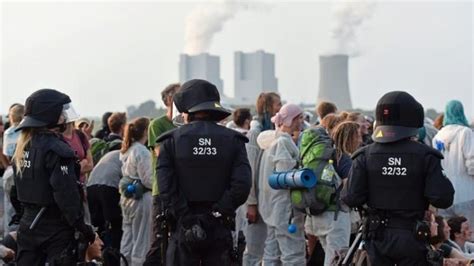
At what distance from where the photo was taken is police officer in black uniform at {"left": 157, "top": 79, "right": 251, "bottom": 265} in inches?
270

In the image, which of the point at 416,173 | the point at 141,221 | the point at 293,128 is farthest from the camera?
the point at 141,221

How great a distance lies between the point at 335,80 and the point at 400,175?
54292 millimetres

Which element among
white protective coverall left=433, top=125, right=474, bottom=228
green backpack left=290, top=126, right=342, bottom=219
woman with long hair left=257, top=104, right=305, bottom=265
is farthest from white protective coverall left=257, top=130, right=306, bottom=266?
white protective coverall left=433, top=125, right=474, bottom=228

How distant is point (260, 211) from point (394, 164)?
11.2 feet

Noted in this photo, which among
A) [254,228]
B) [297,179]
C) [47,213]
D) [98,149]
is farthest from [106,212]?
[47,213]

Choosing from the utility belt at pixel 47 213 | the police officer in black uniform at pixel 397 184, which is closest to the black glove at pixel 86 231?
the utility belt at pixel 47 213

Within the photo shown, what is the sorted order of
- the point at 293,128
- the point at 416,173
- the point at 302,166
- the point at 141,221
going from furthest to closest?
the point at 141,221 → the point at 293,128 → the point at 302,166 → the point at 416,173

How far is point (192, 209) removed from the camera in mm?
6926

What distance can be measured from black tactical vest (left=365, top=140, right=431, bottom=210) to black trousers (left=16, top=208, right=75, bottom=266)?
2.29 metres

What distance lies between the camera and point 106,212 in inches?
425

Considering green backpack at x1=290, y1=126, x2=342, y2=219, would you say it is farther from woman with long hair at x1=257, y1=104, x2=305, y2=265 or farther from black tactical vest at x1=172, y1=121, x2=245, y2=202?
black tactical vest at x1=172, y1=121, x2=245, y2=202

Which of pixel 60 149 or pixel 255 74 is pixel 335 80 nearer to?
pixel 255 74

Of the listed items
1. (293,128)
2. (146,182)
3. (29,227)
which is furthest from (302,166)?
(29,227)

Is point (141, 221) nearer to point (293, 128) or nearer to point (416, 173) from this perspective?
point (293, 128)
